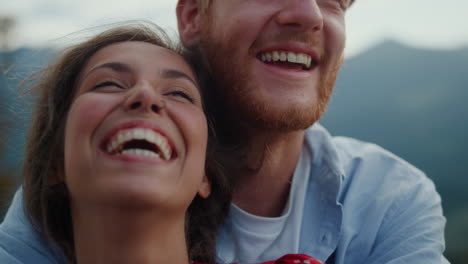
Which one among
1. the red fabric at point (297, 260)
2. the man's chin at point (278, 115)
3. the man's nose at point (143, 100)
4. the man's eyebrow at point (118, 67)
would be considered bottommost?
the red fabric at point (297, 260)

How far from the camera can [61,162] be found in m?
2.18

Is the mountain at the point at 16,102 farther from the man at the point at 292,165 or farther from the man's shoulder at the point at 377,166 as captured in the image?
the man's shoulder at the point at 377,166

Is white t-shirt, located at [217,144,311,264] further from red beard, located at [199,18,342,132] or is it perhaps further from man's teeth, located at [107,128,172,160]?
man's teeth, located at [107,128,172,160]

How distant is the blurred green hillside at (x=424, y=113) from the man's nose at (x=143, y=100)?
23.8 meters

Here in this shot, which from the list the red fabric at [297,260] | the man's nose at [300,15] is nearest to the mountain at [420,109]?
the man's nose at [300,15]

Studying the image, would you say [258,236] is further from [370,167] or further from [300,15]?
[300,15]

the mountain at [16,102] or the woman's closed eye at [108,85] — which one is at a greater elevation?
the woman's closed eye at [108,85]

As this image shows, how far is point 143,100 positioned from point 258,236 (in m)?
1.19

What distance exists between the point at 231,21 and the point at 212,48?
20cm

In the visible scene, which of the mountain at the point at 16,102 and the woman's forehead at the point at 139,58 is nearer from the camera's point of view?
the woman's forehead at the point at 139,58

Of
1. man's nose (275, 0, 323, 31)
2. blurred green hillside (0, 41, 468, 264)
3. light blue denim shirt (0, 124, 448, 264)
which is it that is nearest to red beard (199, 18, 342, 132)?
man's nose (275, 0, 323, 31)

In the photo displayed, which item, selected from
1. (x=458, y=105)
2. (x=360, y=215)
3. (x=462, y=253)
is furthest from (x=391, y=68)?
(x=360, y=215)

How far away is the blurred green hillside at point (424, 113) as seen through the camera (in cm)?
2536

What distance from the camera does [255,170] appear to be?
288 centimetres
